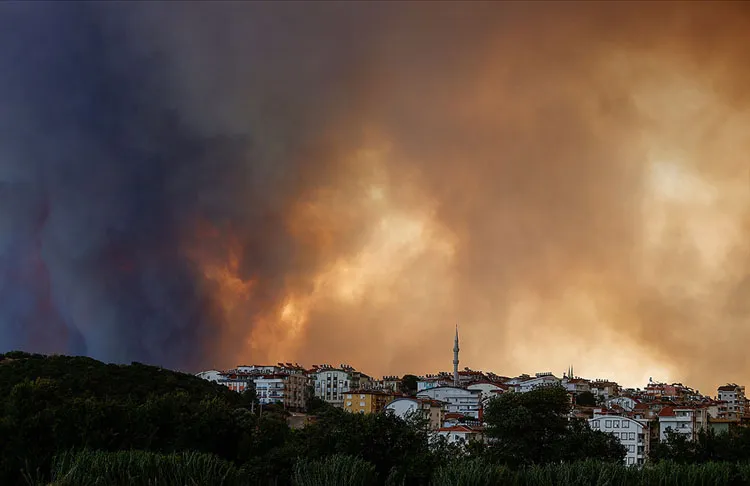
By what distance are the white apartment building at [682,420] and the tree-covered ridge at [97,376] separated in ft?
120

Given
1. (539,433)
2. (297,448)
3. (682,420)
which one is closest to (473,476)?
(297,448)

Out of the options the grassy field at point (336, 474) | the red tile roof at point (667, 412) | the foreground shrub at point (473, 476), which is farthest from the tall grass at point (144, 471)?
the red tile roof at point (667, 412)

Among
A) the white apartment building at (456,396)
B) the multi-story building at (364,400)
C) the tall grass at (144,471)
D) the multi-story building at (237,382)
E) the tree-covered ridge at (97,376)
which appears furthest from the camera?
the multi-story building at (237,382)

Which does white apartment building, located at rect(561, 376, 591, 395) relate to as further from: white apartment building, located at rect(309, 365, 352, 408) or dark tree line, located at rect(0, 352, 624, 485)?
dark tree line, located at rect(0, 352, 624, 485)

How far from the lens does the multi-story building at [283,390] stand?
98938 mm

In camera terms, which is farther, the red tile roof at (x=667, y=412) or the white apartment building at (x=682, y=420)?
the red tile roof at (x=667, y=412)

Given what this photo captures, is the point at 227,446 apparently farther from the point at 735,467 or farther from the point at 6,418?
the point at 735,467

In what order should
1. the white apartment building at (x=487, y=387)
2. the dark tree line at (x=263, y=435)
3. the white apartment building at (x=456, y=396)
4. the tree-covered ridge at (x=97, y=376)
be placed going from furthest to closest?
1. the white apartment building at (x=487, y=387)
2. the white apartment building at (x=456, y=396)
3. the tree-covered ridge at (x=97, y=376)
4. the dark tree line at (x=263, y=435)

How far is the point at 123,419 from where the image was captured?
1164 inches

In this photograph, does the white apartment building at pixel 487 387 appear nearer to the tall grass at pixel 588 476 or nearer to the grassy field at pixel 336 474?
the tall grass at pixel 588 476

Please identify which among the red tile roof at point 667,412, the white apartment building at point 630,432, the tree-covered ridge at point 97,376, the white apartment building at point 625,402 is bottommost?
the white apartment building at point 630,432

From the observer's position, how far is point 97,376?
5488cm

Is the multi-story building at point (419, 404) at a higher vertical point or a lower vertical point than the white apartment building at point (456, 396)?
lower

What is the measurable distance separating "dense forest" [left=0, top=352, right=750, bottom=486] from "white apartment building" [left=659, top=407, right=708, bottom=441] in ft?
87.7
